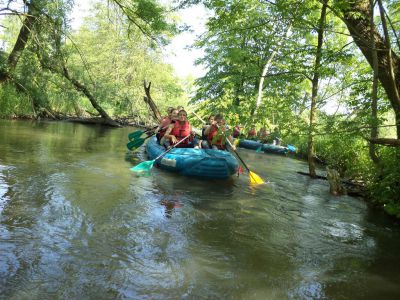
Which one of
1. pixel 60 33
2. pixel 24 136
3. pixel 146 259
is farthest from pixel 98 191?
pixel 24 136

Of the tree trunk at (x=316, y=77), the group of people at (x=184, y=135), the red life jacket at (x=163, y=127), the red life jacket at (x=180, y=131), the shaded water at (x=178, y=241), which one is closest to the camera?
the shaded water at (x=178, y=241)

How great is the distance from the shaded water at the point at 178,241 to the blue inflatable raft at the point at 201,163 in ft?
1.37

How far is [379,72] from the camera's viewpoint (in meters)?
5.46

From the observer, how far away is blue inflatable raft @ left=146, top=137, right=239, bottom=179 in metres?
7.09

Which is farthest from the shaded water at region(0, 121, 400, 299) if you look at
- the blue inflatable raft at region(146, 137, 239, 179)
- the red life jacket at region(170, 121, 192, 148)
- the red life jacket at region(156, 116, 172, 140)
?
the red life jacket at region(156, 116, 172, 140)

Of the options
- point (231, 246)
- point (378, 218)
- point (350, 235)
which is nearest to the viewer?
point (231, 246)

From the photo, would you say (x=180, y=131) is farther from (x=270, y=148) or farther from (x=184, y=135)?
(x=270, y=148)

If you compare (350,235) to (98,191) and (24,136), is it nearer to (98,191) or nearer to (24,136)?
(98,191)

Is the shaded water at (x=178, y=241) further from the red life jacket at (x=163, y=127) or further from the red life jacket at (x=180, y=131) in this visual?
the red life jacket at (x=163, y=127)

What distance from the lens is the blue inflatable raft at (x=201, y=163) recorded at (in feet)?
23.3

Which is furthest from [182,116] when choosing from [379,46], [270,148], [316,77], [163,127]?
[270,148]

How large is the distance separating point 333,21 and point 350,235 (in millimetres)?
5713

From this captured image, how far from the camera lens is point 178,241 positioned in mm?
3773

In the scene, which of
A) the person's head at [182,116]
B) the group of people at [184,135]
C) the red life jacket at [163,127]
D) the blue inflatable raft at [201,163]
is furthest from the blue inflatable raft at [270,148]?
the blue inflatable raft at [201,163]
